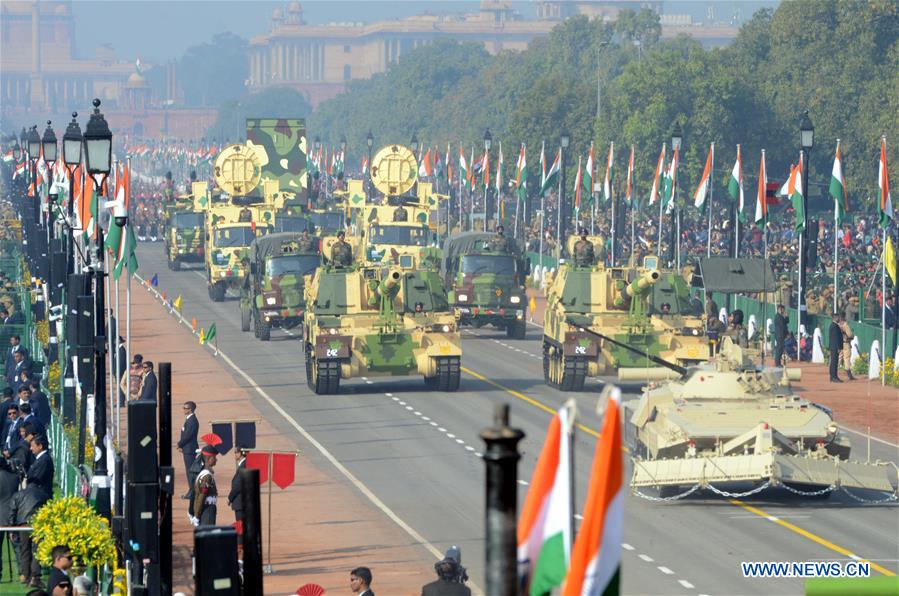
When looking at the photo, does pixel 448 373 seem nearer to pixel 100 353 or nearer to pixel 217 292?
pixel 100 353

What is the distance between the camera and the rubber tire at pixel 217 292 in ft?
213

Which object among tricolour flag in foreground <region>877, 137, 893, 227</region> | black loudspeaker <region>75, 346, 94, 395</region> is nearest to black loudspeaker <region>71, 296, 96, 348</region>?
black loudspeaker <region>75, 346, 94, 395</region>

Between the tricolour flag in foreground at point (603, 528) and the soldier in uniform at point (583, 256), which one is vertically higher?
the tricolour flag in foreground at point (603, 528)

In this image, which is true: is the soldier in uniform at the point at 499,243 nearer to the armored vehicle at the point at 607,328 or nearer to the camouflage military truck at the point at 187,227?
the armored vehicle at the point at 607,328

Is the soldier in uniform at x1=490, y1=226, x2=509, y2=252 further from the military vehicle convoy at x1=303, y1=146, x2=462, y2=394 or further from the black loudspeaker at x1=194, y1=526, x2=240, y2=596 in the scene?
the black loudspeaker at x1=194, y1=526, x2=240, y2=596

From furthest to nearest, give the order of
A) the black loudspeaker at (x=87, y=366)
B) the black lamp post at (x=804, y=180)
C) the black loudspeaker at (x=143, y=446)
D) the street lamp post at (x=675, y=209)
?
the street lamp post at (x=675, y=209) < the black lamp post at (x=804, y=180) < the black loudspeaker at (x=87, y=366) < the black loudspeaker at (x=143, y=446)

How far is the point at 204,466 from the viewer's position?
78.1ft

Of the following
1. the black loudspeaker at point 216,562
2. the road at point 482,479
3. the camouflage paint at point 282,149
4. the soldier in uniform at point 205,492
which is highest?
the camouflage paint at point 282,149

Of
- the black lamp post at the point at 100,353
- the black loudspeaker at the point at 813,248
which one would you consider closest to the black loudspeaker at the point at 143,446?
the black lamp post at the point at 100,353

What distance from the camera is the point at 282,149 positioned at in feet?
248

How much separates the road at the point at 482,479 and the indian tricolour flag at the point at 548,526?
13.8m

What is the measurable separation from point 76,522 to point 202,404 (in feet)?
66.5

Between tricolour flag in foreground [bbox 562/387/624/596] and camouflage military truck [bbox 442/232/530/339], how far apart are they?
1666 inches

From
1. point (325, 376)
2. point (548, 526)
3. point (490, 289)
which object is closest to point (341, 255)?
point (325, 376)
